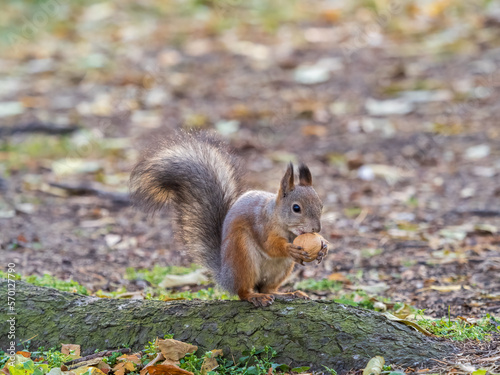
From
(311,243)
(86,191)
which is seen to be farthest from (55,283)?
(86,191)

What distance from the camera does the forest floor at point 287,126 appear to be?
12.5 ft

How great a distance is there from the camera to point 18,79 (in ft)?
27.0

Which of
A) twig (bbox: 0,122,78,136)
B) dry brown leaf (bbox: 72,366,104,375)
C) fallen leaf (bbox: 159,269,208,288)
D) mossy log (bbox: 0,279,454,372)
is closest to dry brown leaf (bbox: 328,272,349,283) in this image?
fallen leaf (bbox: 159,269,208,288)

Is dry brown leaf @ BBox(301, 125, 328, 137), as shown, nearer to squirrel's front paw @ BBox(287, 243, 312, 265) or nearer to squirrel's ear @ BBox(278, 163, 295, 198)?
squirrel's ear @ BBox(278, 163, 295, 198)

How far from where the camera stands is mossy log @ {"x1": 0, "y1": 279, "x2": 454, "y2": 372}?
7.34ft

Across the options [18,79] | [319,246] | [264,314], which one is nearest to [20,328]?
[264,314]

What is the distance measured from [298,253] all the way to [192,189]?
655 millimetres

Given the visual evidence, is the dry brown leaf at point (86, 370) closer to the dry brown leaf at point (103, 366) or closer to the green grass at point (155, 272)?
the dry brown leaf at point (103, 366)

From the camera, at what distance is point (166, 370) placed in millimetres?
2139

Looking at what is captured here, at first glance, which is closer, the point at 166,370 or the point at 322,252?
the point at 166,370

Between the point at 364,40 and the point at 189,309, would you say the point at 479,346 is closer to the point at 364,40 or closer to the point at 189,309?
the point at 189,309

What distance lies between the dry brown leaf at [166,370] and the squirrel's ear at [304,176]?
0.99 metres

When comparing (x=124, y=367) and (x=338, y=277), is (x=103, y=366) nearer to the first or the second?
(x=124, y=367)

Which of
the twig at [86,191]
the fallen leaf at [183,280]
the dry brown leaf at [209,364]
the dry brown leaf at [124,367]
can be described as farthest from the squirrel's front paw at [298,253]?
the twig at [86,191]
